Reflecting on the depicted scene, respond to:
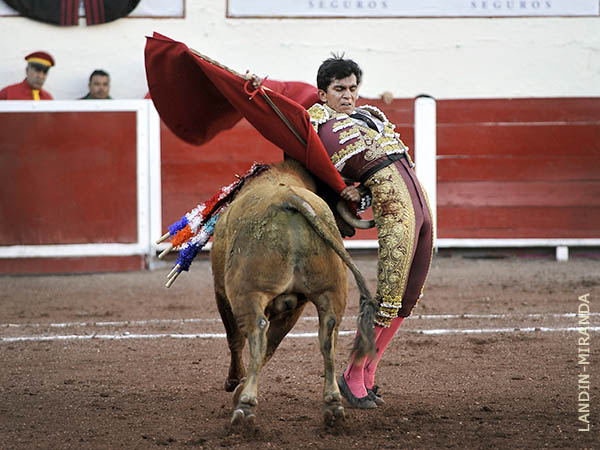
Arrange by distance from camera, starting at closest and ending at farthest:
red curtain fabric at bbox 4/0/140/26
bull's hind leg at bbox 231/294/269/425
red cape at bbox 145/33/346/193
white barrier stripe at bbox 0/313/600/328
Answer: bull's hind leg at bbox 231/294/269/425 → red cape at bbox 145/33/346/193 → white barrier stripe at bbox 0/313/600/328 → red curtain fabric at bbox 4/0/140/26

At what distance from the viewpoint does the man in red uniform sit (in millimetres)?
7367

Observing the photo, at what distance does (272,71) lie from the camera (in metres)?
8.21

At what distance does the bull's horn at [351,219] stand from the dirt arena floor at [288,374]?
599 millimetres

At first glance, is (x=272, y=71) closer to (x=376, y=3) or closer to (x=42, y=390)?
(x=376, y=3)

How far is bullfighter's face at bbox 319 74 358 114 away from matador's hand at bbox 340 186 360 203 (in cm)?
29

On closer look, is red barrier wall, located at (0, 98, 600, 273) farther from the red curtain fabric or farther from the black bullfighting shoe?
the black bullfighting shoe

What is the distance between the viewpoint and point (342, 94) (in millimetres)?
2930

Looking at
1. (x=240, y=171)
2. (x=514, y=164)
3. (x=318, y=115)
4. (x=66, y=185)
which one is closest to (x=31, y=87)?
(x=66, y=185)

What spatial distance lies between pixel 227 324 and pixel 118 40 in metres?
5.70

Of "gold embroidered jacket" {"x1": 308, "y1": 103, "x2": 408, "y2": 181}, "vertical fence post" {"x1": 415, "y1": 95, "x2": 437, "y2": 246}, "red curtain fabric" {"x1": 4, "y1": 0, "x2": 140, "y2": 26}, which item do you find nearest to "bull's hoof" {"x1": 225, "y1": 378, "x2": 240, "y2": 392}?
"gold embroidered jacket" {"x1": 308, "y1": 103, "x2": 408, "y2": 181}

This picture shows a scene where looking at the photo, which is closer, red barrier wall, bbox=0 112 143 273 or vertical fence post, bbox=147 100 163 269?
red barrier wall, bbox=0 112 143 273

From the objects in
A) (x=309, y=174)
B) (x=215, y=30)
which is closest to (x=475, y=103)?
(x=215, y=30)

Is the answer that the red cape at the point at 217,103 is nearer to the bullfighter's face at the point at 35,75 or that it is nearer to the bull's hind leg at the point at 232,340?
the bull's hind leg at the point at 232,340

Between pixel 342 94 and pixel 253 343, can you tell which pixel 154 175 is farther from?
pixel 253 343
